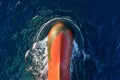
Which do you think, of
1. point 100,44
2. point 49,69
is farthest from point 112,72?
point 49,69

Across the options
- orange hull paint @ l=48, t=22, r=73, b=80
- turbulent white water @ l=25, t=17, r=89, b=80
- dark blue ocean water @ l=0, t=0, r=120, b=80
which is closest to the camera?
orange hull paint @ l=48, t=22, r=73, b=80

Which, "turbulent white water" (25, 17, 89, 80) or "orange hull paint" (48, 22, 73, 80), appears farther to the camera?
"turbulent white water" (25, 17, 89, 80)

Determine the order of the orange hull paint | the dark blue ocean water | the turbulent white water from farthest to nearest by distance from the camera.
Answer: the turbulent white water
the dark blue ocean water
the orange hull paint

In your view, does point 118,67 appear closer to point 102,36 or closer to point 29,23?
point 102,36

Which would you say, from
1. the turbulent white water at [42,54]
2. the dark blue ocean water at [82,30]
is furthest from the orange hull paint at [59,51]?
the dark blue ocean water at [82,30]

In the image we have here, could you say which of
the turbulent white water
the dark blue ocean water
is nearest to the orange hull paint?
the turbulent white water

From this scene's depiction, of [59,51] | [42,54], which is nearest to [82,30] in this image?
[59,51]

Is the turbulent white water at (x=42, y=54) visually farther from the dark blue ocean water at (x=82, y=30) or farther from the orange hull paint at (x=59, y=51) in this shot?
the orange hull paint at (x=59, y=51)

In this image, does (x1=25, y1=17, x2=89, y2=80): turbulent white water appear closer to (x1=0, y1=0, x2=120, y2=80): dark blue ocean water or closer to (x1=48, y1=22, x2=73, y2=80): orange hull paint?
(x1=0, y1=0, x2=120, y2=80): dark blue ocean water
